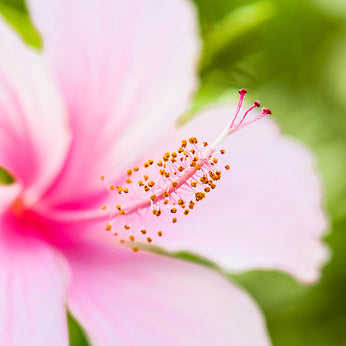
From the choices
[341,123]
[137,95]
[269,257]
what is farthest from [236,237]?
[341,123]

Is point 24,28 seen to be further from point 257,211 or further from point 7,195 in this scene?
point 257,211

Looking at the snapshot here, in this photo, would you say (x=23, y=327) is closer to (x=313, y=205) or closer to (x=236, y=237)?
(x=236, y=237)

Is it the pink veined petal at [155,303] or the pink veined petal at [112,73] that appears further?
the pink veined petal at [112,73]

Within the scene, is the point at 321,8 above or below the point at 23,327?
above

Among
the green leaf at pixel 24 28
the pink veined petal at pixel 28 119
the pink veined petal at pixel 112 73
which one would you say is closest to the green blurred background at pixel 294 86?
the green leaf at pixel 24 28

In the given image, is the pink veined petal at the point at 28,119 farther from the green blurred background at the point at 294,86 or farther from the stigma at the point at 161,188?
the green blurred background at the point at 294,86

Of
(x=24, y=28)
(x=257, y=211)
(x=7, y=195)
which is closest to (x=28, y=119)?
(x=7, y=195)
